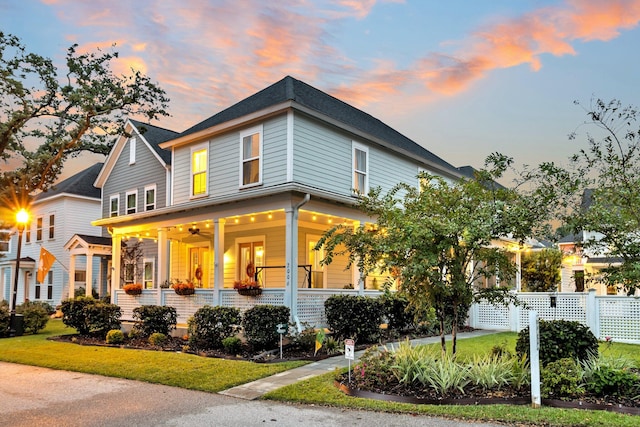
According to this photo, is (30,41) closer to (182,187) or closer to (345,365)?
(182,187)

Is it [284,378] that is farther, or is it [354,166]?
[354,166]

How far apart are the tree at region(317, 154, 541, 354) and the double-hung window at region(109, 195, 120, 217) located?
16.0m

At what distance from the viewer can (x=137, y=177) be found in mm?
21047

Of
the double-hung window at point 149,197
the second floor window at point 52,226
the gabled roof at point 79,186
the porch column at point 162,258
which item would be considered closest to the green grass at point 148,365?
the porch column at point 162,258

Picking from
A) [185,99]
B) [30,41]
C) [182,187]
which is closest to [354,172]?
[182,187]

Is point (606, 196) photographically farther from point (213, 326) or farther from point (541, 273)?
point (541, 273)

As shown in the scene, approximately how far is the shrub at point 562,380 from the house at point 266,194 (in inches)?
257

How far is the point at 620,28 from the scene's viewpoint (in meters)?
12.2

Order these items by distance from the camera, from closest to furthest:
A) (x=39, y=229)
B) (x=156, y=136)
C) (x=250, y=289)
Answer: (x=250, y=289), (x=156, y=136), (x=39, y=229)

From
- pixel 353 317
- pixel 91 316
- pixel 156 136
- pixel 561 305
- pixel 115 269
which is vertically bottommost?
pixel 91 316

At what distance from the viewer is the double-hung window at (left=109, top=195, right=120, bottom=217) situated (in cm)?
2195

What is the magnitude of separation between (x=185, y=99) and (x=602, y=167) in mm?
14860

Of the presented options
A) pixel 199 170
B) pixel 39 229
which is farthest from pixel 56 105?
pixel 39 229

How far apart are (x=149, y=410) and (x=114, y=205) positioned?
55.5 ft
